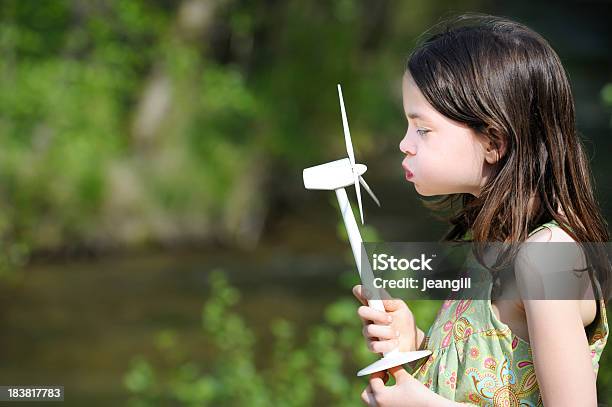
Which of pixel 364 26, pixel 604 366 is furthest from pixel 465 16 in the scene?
pixel 364 26

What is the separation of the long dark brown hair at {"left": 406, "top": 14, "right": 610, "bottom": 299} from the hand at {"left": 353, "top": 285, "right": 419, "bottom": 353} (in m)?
0.20

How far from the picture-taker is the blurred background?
8.25m

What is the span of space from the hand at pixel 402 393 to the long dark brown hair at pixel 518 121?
0.86 feet

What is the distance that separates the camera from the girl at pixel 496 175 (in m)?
1.56

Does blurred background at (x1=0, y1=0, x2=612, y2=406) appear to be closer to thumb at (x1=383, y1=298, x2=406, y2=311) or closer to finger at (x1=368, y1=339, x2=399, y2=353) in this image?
thumb at (x1=383, y1=298, x2=406, y2=311)

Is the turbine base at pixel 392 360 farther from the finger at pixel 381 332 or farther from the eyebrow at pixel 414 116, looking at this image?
the eyebrow at pixel 414 116

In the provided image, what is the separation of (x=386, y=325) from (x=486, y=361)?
0.56 ft

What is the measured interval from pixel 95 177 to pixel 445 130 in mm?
8768

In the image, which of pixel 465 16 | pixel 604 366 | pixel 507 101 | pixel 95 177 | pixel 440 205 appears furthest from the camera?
pixel 95 177

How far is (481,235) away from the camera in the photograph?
1.59 metres

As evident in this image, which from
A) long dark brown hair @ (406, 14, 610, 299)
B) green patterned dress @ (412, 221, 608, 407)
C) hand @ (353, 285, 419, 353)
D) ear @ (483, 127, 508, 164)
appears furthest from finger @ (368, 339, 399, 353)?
ear @ (483, 127, 508, 164)

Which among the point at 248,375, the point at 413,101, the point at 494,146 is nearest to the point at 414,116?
the point at 413,101

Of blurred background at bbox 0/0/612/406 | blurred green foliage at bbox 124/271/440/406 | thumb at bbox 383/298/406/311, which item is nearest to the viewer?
thumb at bbox 383/298/406/311

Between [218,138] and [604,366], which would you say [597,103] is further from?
[604,366]
